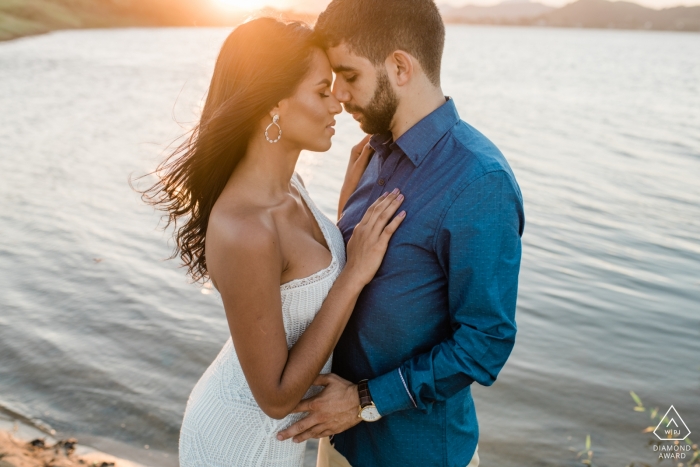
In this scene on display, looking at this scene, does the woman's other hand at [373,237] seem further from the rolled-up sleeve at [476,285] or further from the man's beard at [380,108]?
the man's beard at [380,108]

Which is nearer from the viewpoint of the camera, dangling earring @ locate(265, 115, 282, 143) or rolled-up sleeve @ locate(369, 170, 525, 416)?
rolled-up sleeve @ locate(369, 170, 525, 416)

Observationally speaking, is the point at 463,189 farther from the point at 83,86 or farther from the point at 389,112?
the point at 83,86

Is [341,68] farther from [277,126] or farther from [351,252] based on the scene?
[351,252]

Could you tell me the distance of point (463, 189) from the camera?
2.12 metres

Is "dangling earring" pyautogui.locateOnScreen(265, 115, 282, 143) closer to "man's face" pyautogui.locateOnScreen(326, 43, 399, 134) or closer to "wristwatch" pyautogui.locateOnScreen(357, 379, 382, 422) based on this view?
"man's face" pyautogui.locateOnScreen(326, 43, 399, 134)

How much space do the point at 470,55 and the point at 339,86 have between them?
46585 mm

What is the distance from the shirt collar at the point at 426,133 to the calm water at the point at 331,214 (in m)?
1.51

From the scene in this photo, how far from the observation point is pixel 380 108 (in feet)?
8.09

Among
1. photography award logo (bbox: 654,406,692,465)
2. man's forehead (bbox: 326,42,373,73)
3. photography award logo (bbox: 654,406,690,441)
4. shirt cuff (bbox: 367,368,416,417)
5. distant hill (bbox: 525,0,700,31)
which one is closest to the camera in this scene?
shirt cuff (bbox: 367,368,416,417)

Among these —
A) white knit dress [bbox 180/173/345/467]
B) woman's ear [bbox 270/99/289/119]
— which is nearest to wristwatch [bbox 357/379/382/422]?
white knit dress [bbox 180/173/345/467]

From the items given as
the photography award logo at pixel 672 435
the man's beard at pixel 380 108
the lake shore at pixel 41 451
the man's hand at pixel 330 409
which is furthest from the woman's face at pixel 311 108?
the photography award logo at pixel 672 435

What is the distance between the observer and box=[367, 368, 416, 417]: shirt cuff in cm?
221

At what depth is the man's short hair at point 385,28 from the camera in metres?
2.38

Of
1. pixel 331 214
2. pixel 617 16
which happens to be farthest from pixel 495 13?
pixel 331 214
